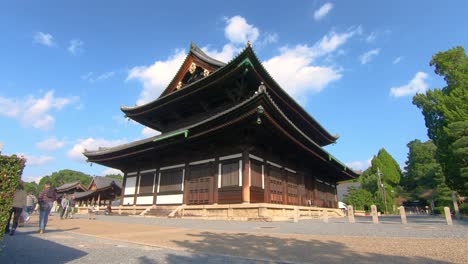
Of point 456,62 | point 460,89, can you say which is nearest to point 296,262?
point 460,89

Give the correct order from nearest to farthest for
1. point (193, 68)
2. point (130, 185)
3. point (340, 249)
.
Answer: point (340, 249), point (193, 68), point (130, 185)

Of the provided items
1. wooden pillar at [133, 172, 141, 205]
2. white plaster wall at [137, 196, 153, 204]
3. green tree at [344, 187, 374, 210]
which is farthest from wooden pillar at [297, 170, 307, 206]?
green tree at [344, 187, 374, 210]

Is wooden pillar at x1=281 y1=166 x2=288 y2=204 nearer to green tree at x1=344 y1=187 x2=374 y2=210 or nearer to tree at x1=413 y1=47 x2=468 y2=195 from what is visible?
tree at x1=413 y1=47 x2=468 y2=195

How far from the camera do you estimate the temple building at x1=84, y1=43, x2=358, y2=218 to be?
15.6 meters

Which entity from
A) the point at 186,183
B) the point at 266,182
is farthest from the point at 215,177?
the point at 266,182

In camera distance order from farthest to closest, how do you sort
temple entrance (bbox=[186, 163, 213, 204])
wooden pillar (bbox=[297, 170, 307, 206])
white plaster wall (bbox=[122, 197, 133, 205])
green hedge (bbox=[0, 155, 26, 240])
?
white plaster wall (bbox=[122, 197, 133, 205])
wooden pillar (bbox=[297, 170, 307, 206])
temple entrance (bbox=[186, 163, 213, 204])
green hedge (bbox=[0, 155, 26, 240])

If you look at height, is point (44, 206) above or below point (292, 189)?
below

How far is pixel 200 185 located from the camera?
17.8m

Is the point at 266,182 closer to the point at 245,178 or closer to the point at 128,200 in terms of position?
the point at 245,178

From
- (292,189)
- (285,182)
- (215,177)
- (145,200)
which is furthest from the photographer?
(145,200)

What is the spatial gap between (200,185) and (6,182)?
1435cm

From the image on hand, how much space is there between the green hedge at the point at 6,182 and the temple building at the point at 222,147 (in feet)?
34.5

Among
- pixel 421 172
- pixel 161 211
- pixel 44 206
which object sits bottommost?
pixel 161 211

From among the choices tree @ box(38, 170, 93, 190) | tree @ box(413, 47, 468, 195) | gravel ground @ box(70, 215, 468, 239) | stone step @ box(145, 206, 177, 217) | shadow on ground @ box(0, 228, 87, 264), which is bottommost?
shadow on ground @ box(0, 228, 87, 264)
